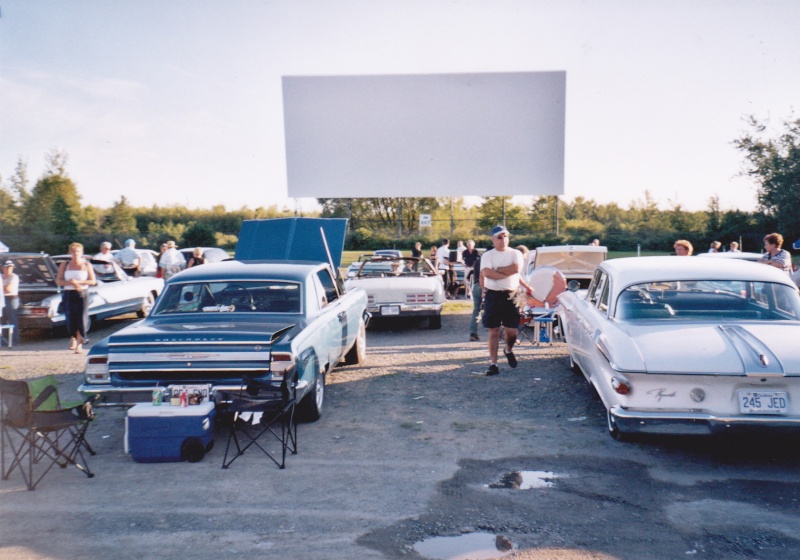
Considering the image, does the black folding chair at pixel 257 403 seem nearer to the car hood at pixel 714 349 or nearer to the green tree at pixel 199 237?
the car hood at pixel 714 349

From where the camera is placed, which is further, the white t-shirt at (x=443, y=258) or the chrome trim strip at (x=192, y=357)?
the white t-shirt at (x=443, y=258)

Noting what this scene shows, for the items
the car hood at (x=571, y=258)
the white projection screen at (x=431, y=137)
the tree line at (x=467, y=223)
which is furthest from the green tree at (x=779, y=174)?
the car hood at (x=571, y=258)

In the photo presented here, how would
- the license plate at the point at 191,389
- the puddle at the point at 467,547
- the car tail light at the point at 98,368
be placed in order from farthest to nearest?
the car tail light at the point at 98,368 < the license plate at the point at 191,389 < the puddle at the point at 467,547

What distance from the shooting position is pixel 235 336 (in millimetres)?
5512

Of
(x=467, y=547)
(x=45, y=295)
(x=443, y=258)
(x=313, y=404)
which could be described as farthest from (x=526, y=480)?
(x=443, y=258)

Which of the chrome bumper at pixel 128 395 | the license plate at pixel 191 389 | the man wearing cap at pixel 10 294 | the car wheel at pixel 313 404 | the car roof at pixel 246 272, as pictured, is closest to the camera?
the license plate at pixel 191 389

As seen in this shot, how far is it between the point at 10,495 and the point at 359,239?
40004 millimetres

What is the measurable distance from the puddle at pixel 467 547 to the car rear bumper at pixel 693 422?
154cm

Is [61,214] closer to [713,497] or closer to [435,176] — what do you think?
[435,176]

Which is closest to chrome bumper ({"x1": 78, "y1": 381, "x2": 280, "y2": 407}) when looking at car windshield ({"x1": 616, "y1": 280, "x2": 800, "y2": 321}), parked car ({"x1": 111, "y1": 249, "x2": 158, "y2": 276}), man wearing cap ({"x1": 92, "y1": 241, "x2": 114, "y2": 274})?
car windshield ({"x1": 616, "y1": 280, "x2": 800, "y2": 321})

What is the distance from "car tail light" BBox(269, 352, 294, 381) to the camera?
5.44 meters

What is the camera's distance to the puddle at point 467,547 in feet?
12.2

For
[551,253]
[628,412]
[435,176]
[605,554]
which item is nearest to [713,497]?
[628,412]

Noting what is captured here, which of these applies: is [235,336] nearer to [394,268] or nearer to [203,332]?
[203,332]
